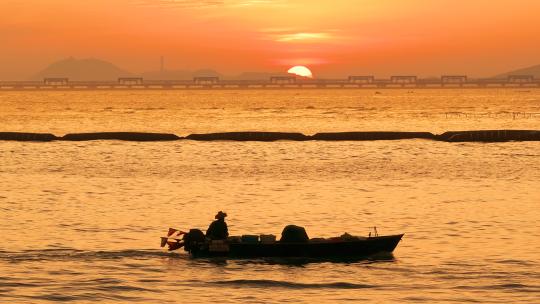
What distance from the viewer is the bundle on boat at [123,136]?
121 meters

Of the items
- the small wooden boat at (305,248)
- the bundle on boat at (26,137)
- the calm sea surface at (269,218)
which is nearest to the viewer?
the calm sea surface at (269,218)

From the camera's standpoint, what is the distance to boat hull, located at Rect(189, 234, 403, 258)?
37.7 metres

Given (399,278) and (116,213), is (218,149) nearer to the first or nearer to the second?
(116,213)

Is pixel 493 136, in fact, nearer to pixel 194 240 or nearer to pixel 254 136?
pixel 254 136

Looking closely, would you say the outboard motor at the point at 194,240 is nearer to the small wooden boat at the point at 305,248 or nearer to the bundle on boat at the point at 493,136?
the small wooden boat at the point at 305,248

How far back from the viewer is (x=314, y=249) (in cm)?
3769

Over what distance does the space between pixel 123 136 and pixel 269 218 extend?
76.0m

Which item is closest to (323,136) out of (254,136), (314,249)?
(254,136)

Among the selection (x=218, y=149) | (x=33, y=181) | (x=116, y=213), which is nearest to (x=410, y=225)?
(x=116, y=213)

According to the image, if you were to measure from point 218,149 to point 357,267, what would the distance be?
235 feet

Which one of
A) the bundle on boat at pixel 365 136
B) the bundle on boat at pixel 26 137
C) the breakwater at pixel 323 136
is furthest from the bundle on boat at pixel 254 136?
the bundle on boat at pixel 26 137

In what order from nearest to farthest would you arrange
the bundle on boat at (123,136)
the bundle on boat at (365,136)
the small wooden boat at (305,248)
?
the small wooden boat at (305,248) < the bundle on boat at (365,136) < the bundle on boat at (123,136)

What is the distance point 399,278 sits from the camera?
35.2 m

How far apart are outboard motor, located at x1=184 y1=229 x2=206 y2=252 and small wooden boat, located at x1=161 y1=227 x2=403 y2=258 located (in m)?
0.06
